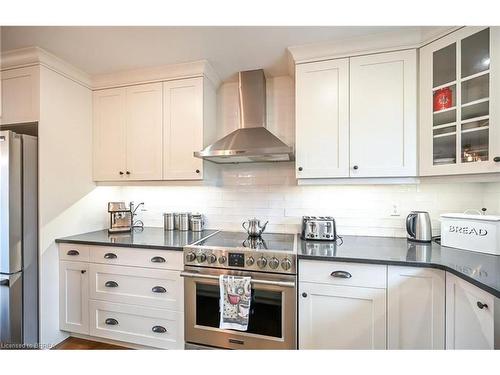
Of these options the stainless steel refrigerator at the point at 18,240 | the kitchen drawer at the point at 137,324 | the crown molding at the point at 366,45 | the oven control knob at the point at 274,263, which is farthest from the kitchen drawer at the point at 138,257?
the crown molding at the point at 366,45

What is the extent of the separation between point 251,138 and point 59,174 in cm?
170

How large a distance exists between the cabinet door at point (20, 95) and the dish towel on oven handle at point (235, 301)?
6.61ft

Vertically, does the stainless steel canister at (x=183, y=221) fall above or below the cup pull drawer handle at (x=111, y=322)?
above

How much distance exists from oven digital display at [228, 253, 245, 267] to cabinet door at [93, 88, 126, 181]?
1.42 metres

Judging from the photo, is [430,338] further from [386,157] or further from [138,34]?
[138,34]

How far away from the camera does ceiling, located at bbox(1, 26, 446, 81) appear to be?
5.55 feet

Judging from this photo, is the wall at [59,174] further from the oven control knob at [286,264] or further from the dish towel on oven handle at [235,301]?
the oven control knob at [286,264]

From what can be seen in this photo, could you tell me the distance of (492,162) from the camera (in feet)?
4.59

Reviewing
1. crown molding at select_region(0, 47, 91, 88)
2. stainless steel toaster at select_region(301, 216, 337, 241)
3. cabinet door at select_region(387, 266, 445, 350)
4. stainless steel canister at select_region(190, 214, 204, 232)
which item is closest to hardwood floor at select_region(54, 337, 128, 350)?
stainless steel canister at select_region(190, 214, 204, 232)

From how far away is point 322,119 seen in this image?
1.94 metres

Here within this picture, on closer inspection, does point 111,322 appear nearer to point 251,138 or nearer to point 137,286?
point 137,286

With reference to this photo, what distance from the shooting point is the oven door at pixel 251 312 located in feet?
5.36
